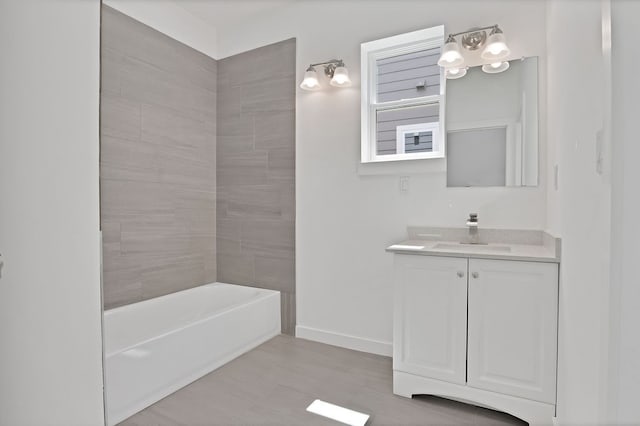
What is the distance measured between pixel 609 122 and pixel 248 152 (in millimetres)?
2879

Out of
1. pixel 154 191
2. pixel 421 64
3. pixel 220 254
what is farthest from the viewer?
pixel 220 254

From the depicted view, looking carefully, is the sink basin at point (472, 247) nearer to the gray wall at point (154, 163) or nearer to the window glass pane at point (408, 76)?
the window glass pane at point (408, 76)

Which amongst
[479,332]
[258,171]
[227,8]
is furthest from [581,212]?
[227,8]

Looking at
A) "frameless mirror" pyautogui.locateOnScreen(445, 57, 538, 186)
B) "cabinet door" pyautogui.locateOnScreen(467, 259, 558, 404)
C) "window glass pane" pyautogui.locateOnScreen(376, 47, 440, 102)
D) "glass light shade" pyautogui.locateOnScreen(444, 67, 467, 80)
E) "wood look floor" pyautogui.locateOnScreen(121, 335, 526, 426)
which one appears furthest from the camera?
"window glass pane" pyautogui.locateOnScreen(376, 47, 440, 102)

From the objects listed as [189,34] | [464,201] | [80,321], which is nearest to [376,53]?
[464,201]

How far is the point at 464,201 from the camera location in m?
2.37

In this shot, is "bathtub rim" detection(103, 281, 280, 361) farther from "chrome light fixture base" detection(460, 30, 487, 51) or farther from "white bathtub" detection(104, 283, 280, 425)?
"chrome light fixture base" detection(460, 30, 487, 51)

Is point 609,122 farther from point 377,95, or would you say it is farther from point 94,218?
point 377,95

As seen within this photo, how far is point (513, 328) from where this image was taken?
1761 millimetres

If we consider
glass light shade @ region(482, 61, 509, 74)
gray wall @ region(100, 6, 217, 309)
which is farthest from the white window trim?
gray wall @ region(100, 6, 217, 309)

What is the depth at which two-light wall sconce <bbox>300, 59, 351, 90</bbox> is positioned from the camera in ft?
8.71

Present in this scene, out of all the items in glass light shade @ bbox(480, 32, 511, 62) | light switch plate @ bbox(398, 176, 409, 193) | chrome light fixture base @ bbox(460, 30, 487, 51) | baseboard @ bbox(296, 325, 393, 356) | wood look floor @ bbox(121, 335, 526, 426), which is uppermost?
chrome light fixture base @ bbox(460, 30, 487, 51)

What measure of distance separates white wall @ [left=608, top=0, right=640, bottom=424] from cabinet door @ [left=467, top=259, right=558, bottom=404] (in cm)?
125

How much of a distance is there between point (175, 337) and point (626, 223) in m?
2.19
